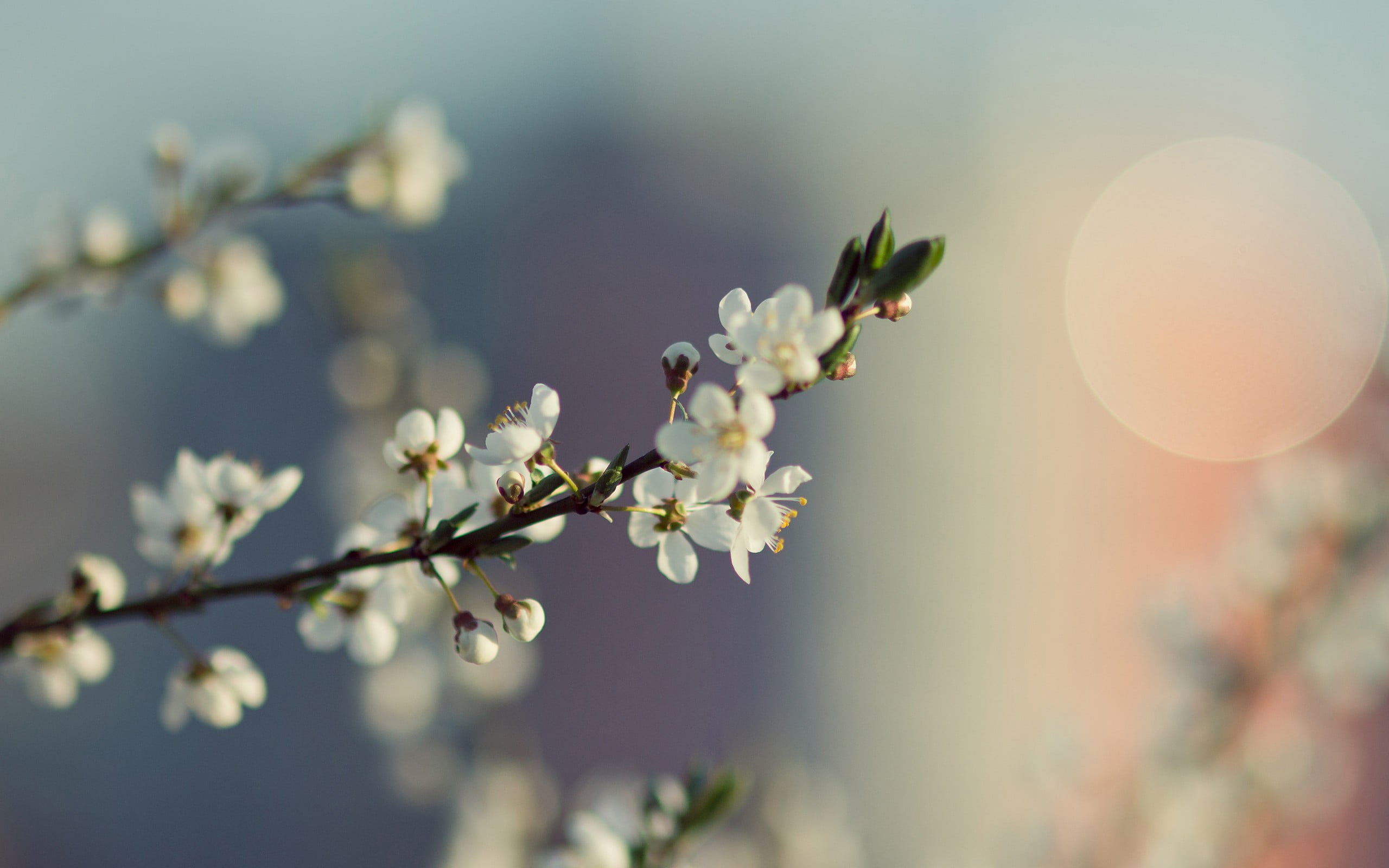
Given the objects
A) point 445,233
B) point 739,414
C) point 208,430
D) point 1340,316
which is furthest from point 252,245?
point 208,430

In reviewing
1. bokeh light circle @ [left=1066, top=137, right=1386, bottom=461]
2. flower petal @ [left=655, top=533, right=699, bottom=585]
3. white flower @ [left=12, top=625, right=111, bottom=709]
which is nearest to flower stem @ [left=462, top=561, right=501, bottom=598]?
flower petal @ [left=655, top=533, right=699, bottom=585]

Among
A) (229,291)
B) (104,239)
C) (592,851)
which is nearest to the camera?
(592,851)

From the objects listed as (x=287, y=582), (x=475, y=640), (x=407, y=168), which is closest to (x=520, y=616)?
(x=475, y=640)

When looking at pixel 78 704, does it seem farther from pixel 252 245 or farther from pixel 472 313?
pixel 252 245

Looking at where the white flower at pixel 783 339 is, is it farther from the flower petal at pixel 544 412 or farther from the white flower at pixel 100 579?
the white flower at pixel 100 579

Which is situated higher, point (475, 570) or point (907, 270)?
point (907, 270)

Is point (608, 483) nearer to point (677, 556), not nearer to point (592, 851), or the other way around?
point (677, 556)

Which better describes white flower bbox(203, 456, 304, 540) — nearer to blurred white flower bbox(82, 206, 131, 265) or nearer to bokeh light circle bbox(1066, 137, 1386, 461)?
blurred white flower bbox(82, 206, 131, 265)
